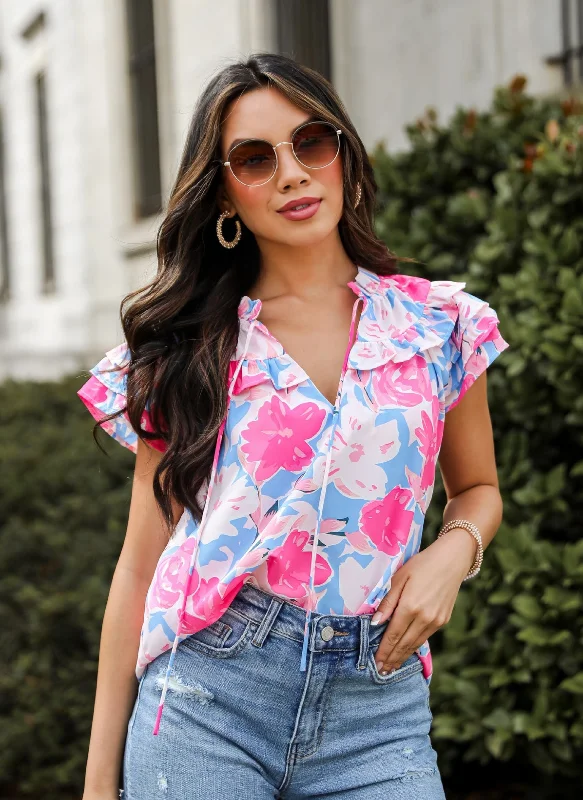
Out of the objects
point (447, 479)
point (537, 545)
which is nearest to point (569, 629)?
point (537, 545)

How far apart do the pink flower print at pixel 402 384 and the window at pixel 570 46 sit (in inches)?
145

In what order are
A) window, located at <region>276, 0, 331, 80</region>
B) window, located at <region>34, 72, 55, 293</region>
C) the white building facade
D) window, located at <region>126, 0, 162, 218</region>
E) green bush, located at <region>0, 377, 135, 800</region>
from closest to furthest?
1. green bush, located at <region>0, 377, 135, 800</region>
2. the white building facade
3. window, located at <region>276, 0, 331, 80</region>
4. window, located at <region>126, 0, 162, 218</region>
5. window, located at <region>34, 72, 55, 293</region>

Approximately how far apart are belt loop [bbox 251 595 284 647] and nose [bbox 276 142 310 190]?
0.76m

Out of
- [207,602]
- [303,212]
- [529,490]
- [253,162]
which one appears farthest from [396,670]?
[529,490]

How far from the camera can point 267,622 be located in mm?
1972

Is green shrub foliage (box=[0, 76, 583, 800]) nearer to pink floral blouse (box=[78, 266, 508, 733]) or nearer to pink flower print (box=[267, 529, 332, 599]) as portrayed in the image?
pink floral blouse (box=[78, 266, 508, 733])

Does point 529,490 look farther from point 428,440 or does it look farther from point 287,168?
point 287,168

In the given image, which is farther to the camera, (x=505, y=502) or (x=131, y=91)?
(x=131, y=91)

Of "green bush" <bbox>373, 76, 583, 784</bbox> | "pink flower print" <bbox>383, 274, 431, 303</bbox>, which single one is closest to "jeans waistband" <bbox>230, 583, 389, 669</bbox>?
"pink flower print" <bbox>383, 274, 431, 303</bbox>

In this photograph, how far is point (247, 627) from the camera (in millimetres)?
1978

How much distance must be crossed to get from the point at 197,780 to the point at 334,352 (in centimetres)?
80

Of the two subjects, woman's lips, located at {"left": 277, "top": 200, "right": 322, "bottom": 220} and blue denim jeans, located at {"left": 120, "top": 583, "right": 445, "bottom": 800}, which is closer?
blue denim jeans, located at {"left": 120, "top": 583, "right": 445, "bottom": 800}

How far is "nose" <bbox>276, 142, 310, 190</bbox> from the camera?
211 centimetres

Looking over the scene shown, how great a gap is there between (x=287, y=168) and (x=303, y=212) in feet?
0.30
